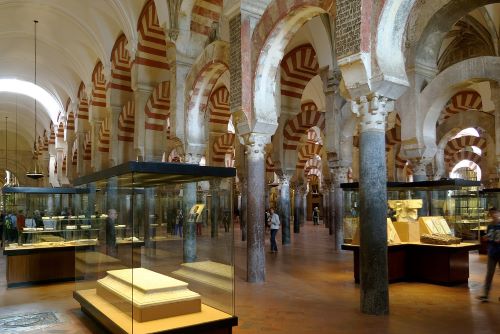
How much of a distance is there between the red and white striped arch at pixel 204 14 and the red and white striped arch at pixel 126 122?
4118 millimetres

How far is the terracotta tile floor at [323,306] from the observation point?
3814mm

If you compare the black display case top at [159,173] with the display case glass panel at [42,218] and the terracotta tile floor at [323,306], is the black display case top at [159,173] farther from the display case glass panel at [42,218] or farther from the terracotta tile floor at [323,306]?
the display case glass panel at [42,218]

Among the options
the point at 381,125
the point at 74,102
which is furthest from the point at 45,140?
the point at 381,125

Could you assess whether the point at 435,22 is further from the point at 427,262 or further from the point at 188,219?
the point at 188,219

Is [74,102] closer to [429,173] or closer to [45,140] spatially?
[45,140]

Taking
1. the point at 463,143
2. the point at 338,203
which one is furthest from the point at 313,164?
the point at 338,203

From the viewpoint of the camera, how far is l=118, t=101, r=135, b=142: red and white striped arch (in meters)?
11.6

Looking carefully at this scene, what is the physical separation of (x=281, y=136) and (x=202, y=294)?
8727mm

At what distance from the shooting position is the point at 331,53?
364 inches

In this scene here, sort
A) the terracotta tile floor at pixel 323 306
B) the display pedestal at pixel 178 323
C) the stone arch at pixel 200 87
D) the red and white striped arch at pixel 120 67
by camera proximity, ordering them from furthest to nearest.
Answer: the red and white striped arch at pixel 120 67 → the stone arch at pixel 200 87 → the terracotta tile floor at pixel 323 306 → the display pedestal at pixel 178 323

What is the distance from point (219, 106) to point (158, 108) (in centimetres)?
356

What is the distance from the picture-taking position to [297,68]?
11.6m

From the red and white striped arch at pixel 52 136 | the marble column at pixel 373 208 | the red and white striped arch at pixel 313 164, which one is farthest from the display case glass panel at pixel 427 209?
the red and white striped arch at pixel 52 136

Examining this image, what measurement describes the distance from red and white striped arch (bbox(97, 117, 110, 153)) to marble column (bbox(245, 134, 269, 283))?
318 inches
